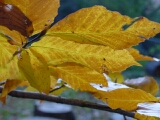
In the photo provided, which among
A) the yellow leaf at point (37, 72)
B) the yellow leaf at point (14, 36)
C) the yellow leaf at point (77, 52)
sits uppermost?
the yellow leaf at point (14, 36)

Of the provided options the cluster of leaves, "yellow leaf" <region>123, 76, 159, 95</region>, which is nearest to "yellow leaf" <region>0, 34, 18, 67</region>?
the cluster of leaves

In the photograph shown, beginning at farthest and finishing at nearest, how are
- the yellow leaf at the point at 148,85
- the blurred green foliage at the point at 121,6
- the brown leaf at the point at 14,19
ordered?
the blurred green foliage at the point at 121,6 → the yellow leaf at the point at 148,85 → the brown leaf at the point at 14,19

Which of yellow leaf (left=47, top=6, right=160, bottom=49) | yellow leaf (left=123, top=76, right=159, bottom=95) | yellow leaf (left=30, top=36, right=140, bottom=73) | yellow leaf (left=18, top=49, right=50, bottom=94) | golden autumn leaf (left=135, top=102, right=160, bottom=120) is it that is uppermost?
yellow leaf (left=47, top=6, right=160, bottom=49)

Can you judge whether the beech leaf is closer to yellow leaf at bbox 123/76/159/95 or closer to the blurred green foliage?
A: yellow leaf at bbox 123/76/159/95

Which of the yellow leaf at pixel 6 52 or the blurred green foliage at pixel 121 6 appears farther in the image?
the blurred green foliage at pixel 121 6

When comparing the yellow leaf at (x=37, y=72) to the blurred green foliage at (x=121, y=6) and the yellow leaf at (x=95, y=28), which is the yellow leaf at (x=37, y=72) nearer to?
the yellow leaf at (x=95, y=28)

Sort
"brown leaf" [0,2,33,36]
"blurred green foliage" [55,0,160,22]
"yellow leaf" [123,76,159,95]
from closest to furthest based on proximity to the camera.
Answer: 1. "brown leaf" [0,2,33,36]
2. "yellow leaf" [123,76,159,95]
3. "blurred green foliage" [55,0,160,22]

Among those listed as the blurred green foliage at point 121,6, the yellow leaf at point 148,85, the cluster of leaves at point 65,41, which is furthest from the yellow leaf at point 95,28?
the blurred green foliage at point 121,6
